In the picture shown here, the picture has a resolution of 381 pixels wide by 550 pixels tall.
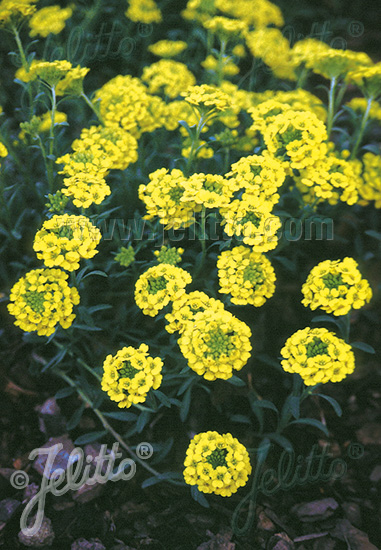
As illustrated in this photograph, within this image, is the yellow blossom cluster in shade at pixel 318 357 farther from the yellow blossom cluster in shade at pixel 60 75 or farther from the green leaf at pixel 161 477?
the yellow blossom cluster in shade at pixel 60 75

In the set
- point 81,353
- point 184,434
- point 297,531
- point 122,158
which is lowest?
point 297,531

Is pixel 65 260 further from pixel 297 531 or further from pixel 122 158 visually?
pixel 297 531

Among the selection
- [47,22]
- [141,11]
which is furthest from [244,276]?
[141,11]

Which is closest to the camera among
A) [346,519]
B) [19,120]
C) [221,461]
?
[221,461]

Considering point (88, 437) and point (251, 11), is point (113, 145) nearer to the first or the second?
point (88, 437)

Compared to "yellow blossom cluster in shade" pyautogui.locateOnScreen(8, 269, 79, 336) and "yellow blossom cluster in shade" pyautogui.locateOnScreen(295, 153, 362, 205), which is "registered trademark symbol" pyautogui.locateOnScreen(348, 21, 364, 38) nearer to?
"yellow blossom cluster in shade" pyautogui.locateOnScreen(295, 153, 362, 205)

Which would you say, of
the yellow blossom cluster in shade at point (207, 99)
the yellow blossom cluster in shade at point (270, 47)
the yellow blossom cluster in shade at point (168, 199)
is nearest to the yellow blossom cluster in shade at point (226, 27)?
the yellow blossom cluster in shade at point (270, 47)

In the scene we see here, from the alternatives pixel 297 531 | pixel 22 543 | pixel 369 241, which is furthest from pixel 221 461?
pixel 369 241
